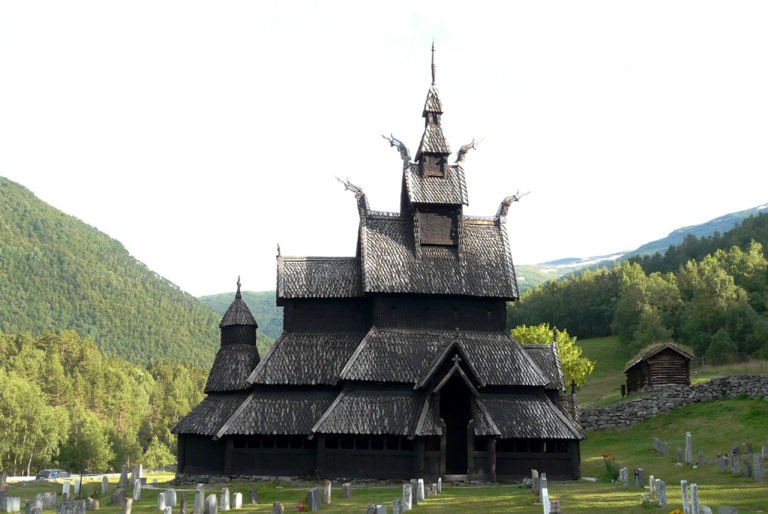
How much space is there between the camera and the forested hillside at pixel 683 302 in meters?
96.6

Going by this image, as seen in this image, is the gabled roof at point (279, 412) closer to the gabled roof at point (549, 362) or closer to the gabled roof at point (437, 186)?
the gabled roof at point (549, 362)

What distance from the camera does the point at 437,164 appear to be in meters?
52.8

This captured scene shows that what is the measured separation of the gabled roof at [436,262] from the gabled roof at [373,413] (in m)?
5.88

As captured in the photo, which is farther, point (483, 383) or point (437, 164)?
point (437, 164)

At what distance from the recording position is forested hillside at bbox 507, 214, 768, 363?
9662cm

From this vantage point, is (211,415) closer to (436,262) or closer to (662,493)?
(436,262)

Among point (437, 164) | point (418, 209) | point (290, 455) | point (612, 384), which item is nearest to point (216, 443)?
point (290, 455)

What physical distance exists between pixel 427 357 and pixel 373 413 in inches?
178

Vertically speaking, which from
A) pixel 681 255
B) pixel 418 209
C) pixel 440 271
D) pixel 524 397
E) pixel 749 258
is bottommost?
pixel 524 397

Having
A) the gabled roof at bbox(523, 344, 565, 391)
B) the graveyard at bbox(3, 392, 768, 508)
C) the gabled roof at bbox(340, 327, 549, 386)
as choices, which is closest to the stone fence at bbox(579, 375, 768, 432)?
the graveyard at bbox(3, 392, 768, 508)

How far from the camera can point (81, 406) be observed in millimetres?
112688

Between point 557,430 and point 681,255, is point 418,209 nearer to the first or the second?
point 557,430

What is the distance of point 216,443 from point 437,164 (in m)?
21.0

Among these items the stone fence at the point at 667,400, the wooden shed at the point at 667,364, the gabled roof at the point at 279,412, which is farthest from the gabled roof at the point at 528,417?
the wooden shed at the point at 667,364
